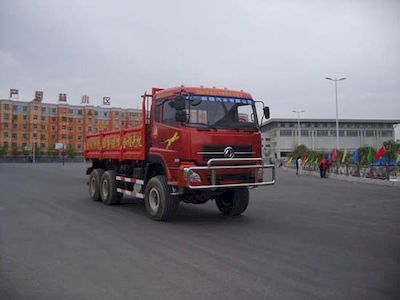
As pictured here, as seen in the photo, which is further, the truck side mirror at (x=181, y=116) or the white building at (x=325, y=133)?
the white building at (x=325, y=133)

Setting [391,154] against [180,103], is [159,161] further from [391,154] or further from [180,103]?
[391,154]

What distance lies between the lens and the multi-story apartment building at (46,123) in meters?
85.4

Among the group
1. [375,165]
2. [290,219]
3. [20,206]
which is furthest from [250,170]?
[375,165]

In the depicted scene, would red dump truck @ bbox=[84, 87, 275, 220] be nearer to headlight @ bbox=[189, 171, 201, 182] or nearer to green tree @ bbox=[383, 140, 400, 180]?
headlight @ bbox=[189, 171, 201, 182]

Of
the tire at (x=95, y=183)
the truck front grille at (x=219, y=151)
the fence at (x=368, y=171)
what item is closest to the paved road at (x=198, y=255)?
the truck front grille at (x=219, y=151)

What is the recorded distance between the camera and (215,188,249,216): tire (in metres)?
9.28

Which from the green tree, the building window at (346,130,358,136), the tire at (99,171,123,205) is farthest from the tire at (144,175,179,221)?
the building window at (346,130,358,136)

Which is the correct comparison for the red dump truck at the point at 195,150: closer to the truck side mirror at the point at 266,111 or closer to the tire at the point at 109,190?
the truck side mirror at the point at 266,111

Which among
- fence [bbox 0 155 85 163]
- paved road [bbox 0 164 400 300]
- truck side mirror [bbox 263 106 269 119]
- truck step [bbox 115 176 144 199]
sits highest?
truck side mirror [bbox 263 106 269 119]

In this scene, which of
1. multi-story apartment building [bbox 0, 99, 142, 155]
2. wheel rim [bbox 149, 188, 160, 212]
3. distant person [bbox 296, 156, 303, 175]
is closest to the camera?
wheel rim [bbox 149, 188, 160, 212]

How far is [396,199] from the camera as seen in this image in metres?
13.9

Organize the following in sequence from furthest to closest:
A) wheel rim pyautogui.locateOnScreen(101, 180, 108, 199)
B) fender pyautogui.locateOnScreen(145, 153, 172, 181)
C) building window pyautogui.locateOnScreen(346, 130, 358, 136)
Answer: building window pyautogui.locateOnScreen(346, 130, 358, 136) → wheel rim pyautogui.locateOnScreen(101, 180, 108, 199) → fender pyautogui.locateOnScreen(145, 153, 172, 181)

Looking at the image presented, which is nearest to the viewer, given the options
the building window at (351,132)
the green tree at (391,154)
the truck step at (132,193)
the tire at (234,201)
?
the tire at (234,201)

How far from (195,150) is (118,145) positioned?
3.86 meters
